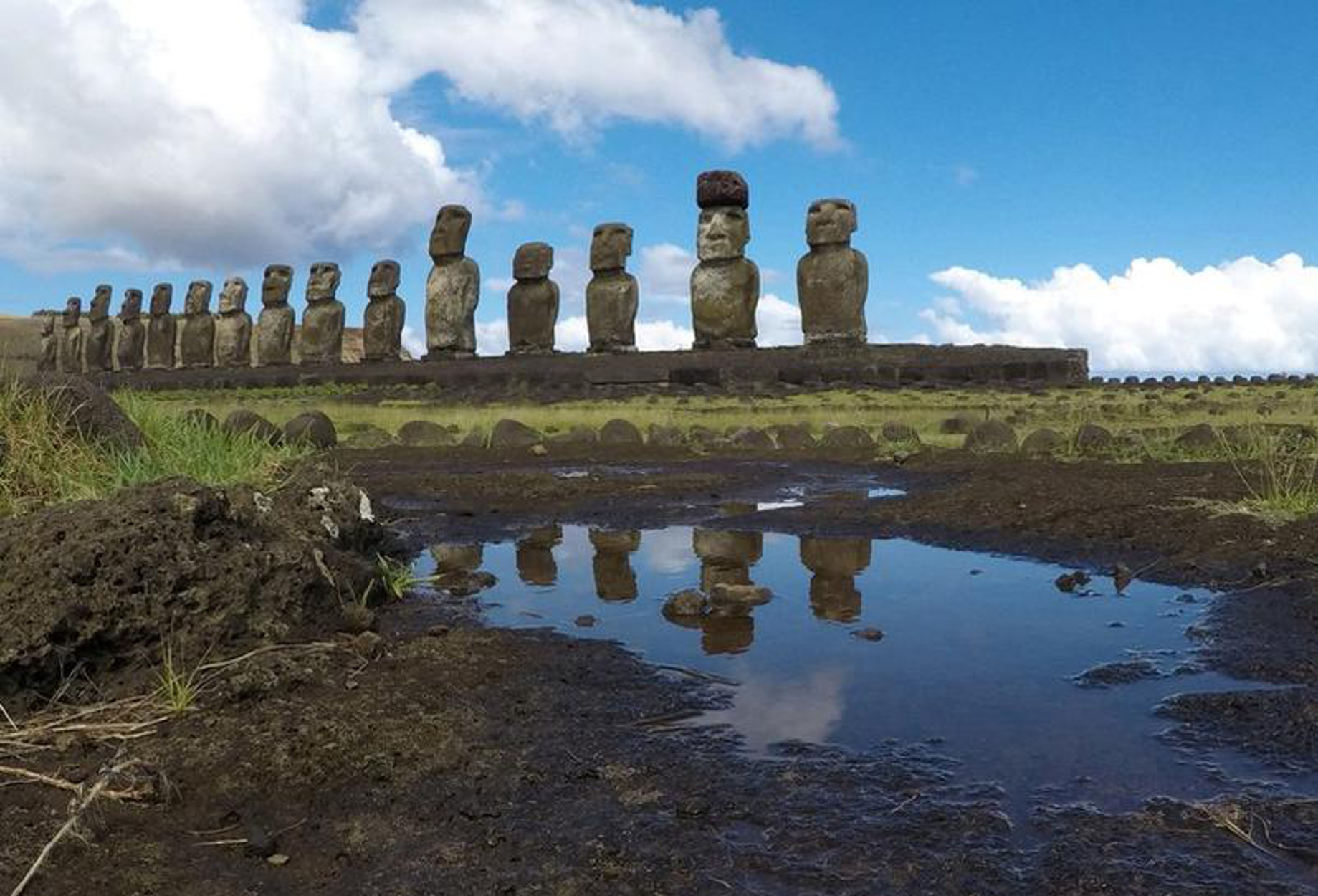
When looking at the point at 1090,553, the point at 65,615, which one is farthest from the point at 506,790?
the point at 1090,553

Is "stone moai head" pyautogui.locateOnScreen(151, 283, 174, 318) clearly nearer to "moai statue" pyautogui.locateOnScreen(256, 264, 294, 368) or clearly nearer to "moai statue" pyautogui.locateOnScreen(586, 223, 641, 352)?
"moai statue" pyautogui.locateOnScreen(256, 264, 294, 368)

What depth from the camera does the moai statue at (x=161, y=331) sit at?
32562 mm

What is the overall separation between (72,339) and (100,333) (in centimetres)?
263

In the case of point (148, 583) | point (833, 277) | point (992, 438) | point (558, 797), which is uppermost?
point (833, 277)

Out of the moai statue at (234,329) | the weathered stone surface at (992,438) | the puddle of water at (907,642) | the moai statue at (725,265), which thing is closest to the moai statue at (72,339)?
the moai statue at (234,329)

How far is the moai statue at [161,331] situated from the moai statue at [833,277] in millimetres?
21528

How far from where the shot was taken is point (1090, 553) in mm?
5113

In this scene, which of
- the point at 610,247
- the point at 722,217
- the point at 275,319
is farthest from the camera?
the point at 275,319

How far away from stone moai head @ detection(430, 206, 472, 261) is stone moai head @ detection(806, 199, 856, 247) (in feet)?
25.9

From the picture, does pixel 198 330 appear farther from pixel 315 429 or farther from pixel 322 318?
pixel 315 429

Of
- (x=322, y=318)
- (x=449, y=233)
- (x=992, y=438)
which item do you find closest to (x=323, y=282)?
(x=322, y=318)

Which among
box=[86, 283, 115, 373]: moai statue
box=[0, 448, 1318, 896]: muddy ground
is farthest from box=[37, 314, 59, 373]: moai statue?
box=[0, 448, 1318, 896]: muddy ground

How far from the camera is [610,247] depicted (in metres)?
21.0

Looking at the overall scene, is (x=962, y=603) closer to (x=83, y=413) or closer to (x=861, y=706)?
(x=861, y=706)
